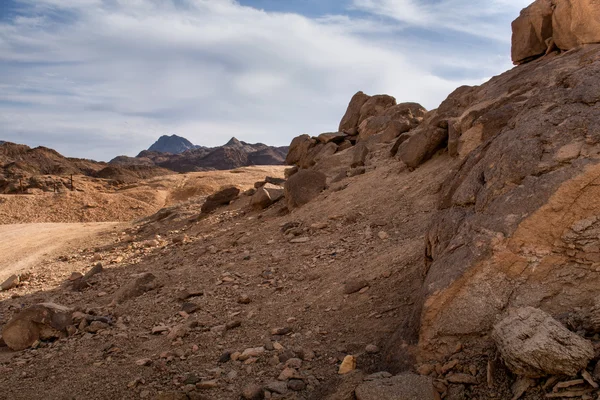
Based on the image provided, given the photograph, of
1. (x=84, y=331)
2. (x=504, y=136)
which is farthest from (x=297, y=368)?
(x=84, y=331)

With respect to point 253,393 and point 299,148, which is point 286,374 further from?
point 299,148

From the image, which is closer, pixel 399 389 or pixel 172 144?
pixel 399 389

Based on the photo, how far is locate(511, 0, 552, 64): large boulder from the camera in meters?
9.48

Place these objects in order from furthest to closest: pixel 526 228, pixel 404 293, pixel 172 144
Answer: pixel 172 144
pixel 404 293
pixel 526 228

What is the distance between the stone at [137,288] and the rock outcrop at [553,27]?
8.05 meters

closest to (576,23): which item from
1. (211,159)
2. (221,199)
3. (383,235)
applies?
(383,235)

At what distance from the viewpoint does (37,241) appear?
1513 cm

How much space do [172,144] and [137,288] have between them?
495ft

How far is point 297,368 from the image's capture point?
13.3 feet

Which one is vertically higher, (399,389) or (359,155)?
(359,155)

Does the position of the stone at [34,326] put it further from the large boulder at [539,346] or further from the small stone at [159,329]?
the large boulder at [539,346]

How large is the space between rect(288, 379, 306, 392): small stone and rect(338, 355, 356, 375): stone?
319 mm

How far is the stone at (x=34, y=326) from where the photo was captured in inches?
222

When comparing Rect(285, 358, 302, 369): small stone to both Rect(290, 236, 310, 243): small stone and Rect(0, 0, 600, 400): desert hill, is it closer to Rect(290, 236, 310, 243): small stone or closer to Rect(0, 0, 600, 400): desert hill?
Rect(0, 0, 600, 400): desert hill
